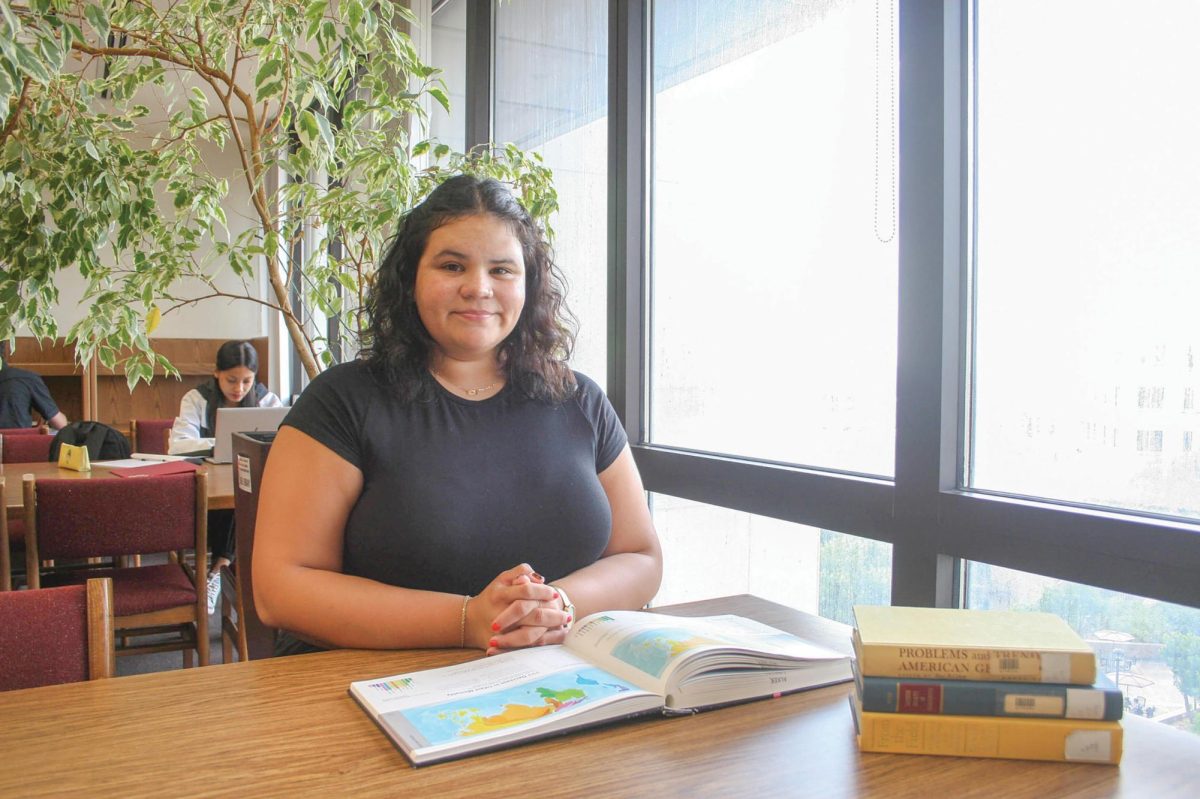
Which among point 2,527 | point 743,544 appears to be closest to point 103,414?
point 2,527

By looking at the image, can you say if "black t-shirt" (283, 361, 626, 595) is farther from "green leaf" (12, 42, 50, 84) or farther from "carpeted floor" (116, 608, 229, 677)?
"carpeted floor" (116, 608, 229, 677)

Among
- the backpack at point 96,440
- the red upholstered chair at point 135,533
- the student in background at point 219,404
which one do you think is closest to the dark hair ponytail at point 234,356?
the student in background at point 219,404

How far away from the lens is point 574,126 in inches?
134

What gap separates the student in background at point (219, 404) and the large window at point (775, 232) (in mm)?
2201

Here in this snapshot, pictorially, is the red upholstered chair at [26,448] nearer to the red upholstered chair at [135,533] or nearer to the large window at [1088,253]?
the red upholstered chair at [135,533]

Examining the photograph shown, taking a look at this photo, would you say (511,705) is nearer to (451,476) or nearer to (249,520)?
(451,476)

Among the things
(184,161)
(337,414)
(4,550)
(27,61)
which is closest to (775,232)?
(337,414)

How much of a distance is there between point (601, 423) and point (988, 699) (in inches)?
36.3

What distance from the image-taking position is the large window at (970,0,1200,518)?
152 cm

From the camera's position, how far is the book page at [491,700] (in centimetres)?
95

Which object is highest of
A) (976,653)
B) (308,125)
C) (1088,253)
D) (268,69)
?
→ (268,69)

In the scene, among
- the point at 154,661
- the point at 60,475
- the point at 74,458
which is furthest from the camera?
the point at 154,661

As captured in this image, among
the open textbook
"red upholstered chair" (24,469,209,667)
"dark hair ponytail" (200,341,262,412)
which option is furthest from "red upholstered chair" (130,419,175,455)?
the open textbook

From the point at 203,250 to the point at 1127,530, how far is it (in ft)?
25.1
